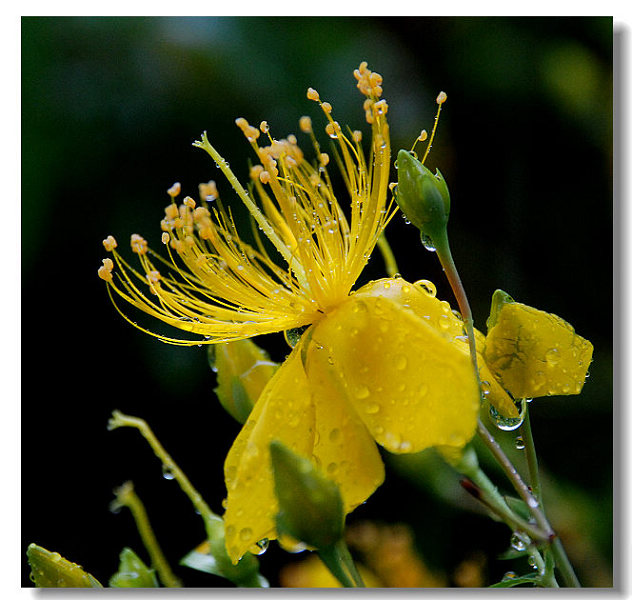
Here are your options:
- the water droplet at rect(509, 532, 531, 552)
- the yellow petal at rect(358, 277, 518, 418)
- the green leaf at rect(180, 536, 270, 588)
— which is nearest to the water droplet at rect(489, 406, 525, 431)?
the yellow petal at rect(358, 277, 518, 418)

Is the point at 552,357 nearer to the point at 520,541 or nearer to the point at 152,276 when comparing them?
the point at 520,541

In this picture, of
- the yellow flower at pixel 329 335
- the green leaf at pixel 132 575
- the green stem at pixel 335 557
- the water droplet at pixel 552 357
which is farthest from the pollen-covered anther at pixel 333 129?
the green leaf at pixel 132 575

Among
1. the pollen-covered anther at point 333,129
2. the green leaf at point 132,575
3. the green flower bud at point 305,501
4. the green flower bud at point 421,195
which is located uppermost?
the pollen-covered anther at point 333,129

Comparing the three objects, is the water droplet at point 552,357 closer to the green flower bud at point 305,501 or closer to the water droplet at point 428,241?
the water droplet at point 428,241

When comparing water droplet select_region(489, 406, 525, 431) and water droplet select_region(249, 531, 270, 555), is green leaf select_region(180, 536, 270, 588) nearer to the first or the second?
water droplet select_region(249, 531, 270, 555)

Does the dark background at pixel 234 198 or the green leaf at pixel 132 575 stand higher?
the dark background at pixel 234 198
